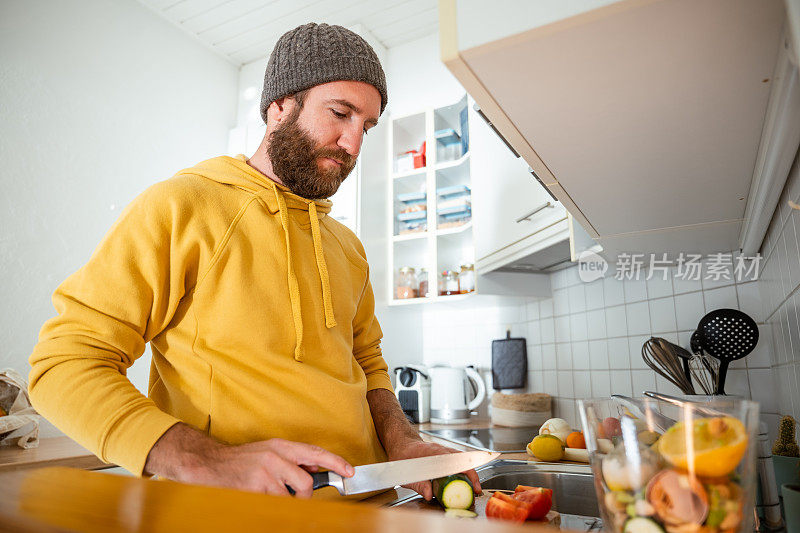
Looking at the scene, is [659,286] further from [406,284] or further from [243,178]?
[243,178]

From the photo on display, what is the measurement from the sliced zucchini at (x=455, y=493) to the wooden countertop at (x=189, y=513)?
1.57ft

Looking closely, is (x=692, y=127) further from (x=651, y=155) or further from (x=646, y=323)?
(x=646, y=323)

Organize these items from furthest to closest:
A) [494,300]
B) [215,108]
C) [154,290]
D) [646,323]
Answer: [215,108] → [494,300] → [646,323] → [154,290]

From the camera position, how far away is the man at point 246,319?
610mm

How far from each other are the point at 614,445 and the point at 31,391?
26.4 inches

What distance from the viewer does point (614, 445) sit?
0.42 meters

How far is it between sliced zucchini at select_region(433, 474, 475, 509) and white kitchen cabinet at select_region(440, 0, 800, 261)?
471mm

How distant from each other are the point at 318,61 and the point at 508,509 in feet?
2.62

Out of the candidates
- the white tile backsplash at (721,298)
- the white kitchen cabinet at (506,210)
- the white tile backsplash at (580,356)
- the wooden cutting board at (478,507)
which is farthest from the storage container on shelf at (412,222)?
the wooden cutting board at (478,507)

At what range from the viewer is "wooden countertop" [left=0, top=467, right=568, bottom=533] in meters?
0.24

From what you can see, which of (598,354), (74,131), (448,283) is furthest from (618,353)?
(74,131)

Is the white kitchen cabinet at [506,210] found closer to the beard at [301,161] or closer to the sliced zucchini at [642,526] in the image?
the beard at [301,161]

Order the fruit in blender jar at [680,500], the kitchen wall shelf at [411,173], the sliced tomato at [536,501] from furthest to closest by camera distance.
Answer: the kitchen wall shelf at [411,173] < the sliced tomato at [536,501] < the fruit in blender jar at [680,500]

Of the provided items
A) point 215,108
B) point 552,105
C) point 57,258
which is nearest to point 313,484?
point 552,105
